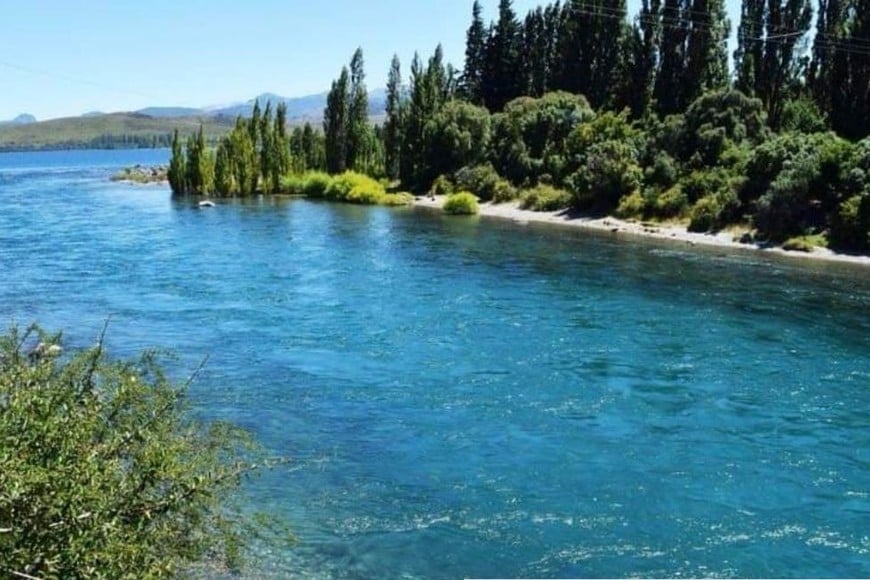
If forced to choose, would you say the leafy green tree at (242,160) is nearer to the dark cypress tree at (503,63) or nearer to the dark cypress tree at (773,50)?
the dark cypress tree at (503,63)

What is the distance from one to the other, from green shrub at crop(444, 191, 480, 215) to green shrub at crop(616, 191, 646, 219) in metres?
12.7

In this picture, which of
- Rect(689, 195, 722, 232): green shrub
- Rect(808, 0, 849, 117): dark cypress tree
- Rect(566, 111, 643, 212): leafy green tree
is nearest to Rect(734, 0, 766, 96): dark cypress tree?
Rect(808, 0, 849, 117): dark cypress tree

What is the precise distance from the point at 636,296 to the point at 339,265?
14638mm

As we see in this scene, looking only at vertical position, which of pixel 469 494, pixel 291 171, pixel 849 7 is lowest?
pixel 469 494

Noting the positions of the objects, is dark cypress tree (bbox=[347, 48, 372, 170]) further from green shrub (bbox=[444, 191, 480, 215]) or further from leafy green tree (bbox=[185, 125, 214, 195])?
green shrub (bbox=[444, 191, 480, 215])

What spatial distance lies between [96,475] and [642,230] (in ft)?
166

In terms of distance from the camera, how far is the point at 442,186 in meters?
79.9

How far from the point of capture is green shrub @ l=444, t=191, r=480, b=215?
67.7 m

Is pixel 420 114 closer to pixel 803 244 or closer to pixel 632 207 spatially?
pixel 632 207

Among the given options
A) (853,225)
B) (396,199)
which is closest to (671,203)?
(853,225)

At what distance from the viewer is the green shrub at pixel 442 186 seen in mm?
79188

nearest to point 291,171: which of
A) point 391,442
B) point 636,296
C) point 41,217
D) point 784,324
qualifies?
point 41,217

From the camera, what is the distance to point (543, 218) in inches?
2495

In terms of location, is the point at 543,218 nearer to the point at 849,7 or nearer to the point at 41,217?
the point at 849,7
